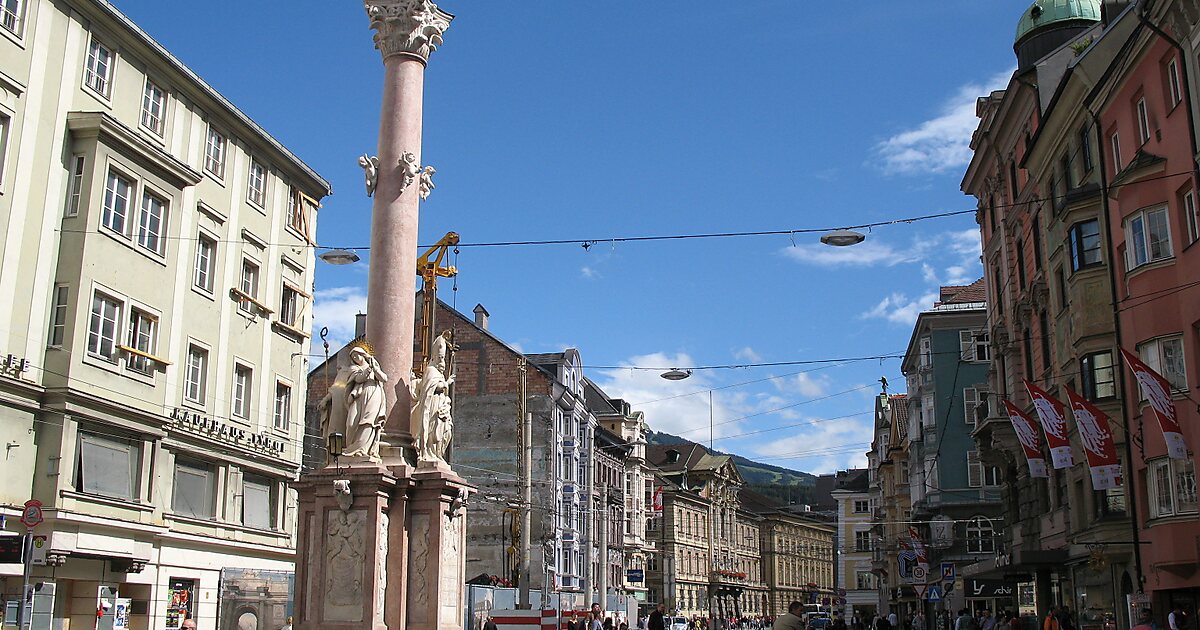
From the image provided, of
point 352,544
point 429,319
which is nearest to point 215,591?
point 429,319

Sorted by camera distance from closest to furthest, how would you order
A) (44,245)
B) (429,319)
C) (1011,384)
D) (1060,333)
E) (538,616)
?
(429,319), (44,245), (538,616), (1060,333), (1011,384)

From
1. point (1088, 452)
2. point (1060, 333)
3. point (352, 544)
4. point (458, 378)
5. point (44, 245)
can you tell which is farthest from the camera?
point (458, 378)

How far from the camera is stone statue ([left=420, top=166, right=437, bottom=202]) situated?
19.2 m

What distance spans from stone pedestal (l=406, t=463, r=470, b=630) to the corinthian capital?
7.08 m

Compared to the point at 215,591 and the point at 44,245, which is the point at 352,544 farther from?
the point at 215,591

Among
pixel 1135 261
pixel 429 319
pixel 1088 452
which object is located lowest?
pixel 1088 452

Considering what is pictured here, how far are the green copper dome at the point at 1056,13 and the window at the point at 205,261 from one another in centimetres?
2734

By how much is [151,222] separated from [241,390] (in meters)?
6.68

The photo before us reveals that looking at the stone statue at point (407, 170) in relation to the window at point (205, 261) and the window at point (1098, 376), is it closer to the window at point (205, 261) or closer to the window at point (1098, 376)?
the window at point (205, 261)

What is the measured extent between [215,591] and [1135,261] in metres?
24.9

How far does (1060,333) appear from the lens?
Answer: 31578 millimetres

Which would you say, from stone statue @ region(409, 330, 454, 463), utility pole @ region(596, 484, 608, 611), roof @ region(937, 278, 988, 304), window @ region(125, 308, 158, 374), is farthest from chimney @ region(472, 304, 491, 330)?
stone statue @ region(409, 330, 454, 463)

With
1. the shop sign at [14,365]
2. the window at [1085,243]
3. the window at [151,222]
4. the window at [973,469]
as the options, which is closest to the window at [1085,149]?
the window at [1085,243]

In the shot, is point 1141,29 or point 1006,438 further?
point 1006,438
